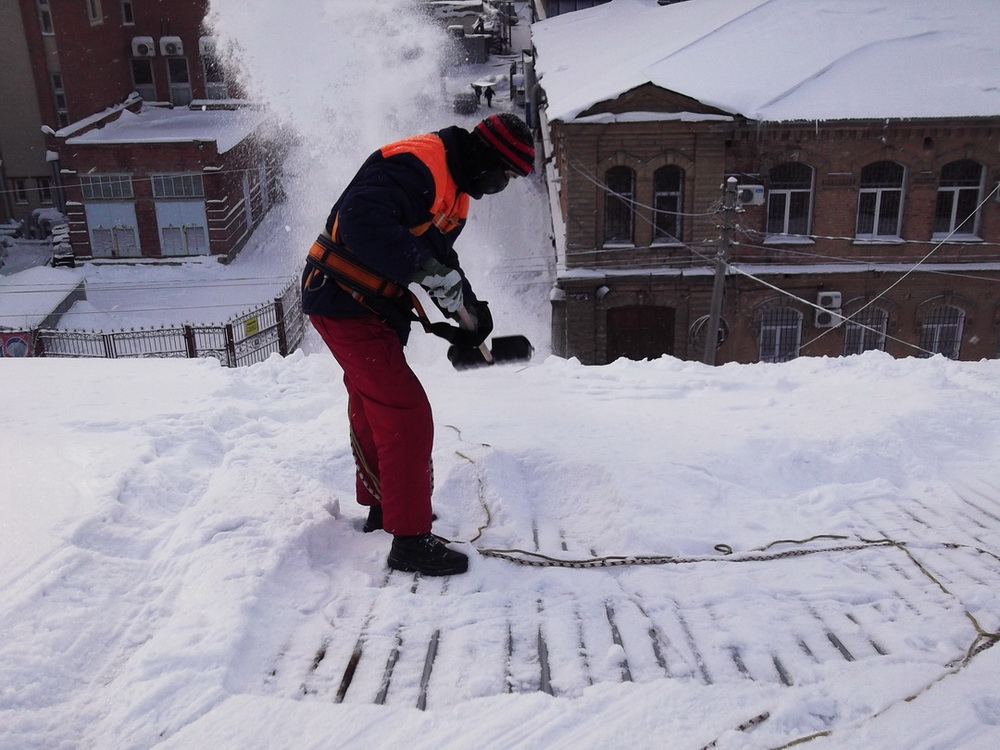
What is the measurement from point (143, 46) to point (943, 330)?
26527mm

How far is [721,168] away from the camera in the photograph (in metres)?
16.7

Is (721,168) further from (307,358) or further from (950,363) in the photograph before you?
(307,358)

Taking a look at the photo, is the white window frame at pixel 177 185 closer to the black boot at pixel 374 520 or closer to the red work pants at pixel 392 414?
the black boot at pixel 374 520

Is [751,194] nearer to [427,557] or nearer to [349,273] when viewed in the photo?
[349,273]

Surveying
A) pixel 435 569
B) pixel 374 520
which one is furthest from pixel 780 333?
pixel 435 569

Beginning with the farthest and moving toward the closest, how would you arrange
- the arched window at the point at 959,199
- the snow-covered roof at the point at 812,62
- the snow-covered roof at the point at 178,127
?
the snow-covered roof at the point at 178,127 < the arched window at the point at 959,199 < the snow-covered roof at the point at 812,62

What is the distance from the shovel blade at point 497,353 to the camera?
3.53 m

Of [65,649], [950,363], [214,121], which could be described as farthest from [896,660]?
[214,121]

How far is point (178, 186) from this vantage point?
79.4 ft

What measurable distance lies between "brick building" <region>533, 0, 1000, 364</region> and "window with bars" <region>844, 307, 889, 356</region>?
32mm

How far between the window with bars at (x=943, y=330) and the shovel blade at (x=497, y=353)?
54.4 ft

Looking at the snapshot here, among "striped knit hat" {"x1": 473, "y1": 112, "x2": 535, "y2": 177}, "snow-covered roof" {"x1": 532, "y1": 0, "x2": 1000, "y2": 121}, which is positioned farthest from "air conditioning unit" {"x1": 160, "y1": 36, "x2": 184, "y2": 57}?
"striped knit hat" {"x1": 473, "y1": 112, "x2": 535, "y2": 177}

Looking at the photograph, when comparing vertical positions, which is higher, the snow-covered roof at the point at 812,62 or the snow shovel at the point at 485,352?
the snow-covered roof at the point at 812,62

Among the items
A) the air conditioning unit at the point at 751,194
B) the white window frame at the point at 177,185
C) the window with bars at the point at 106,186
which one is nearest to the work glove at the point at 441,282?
the air conditioning unit at the point at 751,194
